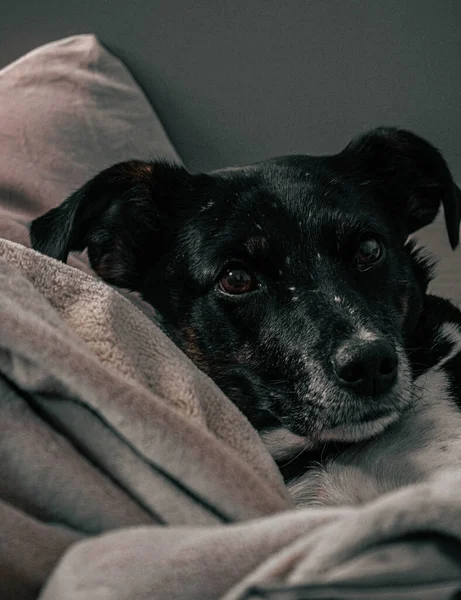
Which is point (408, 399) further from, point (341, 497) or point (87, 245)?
point (87, 245)

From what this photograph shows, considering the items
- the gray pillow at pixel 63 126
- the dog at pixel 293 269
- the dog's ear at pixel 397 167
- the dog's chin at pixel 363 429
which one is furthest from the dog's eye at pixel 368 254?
the gray pillow at pixel 63 126

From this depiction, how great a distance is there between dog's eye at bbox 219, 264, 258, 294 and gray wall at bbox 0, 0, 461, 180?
5.30ft

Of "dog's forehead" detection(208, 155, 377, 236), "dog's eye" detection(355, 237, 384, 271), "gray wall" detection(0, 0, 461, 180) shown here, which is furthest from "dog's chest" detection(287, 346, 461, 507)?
"gray wall" detection(0, 0, 461, 180)

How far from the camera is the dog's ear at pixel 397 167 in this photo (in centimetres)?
156

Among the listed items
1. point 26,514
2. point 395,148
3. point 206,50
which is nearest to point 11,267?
point 26,514

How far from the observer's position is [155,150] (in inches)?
96.4

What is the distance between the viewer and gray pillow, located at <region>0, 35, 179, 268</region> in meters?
2.04

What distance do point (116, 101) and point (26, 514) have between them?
2053 millimetres

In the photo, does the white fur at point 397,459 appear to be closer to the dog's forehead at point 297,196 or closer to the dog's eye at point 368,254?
the dog's eye at point 368,254

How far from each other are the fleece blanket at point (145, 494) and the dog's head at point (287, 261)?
36 centimetres

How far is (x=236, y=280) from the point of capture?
4.57 feet

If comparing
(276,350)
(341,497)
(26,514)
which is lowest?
(341,497)

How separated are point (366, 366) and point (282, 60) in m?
1.98

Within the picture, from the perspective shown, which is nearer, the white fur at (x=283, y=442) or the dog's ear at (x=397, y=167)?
the white fur at (x=283, y=442)
